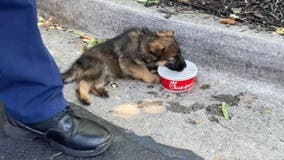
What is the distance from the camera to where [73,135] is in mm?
3273

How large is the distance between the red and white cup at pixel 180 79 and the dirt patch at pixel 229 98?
240 mm

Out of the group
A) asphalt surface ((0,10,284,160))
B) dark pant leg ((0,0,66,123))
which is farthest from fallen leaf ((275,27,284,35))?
dark pant leg ((0,0,66,123))

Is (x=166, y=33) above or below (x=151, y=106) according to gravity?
above

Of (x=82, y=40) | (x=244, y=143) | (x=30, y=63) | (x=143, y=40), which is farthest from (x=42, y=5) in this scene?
(x=244, y=143)

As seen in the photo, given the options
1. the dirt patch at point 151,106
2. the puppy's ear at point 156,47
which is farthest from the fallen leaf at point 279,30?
the dirt patch at point 151,106

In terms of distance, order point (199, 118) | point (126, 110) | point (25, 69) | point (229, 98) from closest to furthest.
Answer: point (25, 69) → point (199, 118) → point (126, 110) → point (229, 98)

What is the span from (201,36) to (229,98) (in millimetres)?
578

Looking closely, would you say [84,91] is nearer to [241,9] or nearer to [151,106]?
[151,106]

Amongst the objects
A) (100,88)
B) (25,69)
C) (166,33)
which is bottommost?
(100,88)

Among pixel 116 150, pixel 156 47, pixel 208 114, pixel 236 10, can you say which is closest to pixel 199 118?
pixel 208 114

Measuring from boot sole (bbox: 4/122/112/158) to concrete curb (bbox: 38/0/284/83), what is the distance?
1.34 meters

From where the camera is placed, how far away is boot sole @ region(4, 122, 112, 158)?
3.29 meters

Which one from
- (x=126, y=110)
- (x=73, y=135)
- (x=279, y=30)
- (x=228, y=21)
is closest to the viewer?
(x=73, y=135)

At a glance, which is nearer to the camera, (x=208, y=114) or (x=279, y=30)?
(x=208, y=114)
